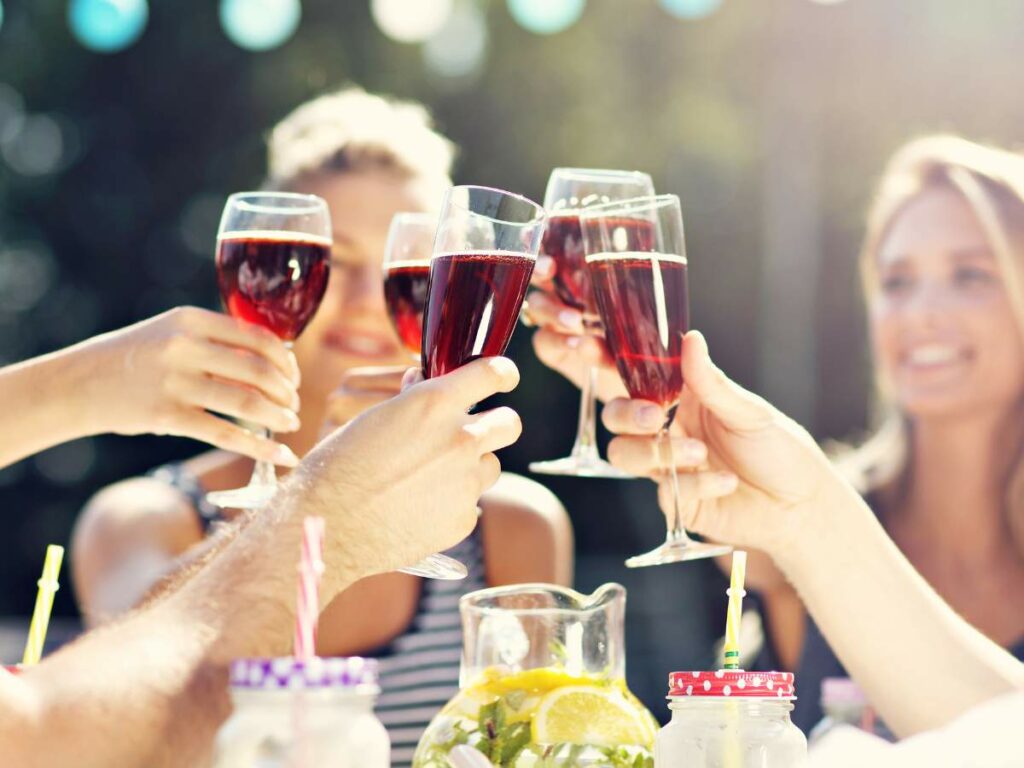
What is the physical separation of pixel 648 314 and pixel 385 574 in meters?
1.42

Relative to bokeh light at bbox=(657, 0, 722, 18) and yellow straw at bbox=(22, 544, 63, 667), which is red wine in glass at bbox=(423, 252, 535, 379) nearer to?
yellow straw at bbox=(22, 544, 63, 667)

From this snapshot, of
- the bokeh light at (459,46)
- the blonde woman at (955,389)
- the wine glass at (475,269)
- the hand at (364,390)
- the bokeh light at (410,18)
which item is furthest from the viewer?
the bokeh light at (459,46)

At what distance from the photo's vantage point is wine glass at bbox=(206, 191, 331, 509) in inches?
76.7

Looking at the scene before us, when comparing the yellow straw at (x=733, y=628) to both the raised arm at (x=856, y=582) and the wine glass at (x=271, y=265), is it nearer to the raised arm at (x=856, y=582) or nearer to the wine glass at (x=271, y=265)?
the raised arm at (x=856, y=582)

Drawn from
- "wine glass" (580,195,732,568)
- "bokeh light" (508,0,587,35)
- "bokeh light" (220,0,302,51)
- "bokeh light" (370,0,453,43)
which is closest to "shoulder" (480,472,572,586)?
"wine glass" (580,195,732,568)

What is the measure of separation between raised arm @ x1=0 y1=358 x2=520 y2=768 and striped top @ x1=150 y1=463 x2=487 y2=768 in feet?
4.77

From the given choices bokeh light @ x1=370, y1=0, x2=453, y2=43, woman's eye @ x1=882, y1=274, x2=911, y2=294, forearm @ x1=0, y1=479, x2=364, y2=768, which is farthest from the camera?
bokeh light @ x1=370, y1=0, x2=453, y2=43

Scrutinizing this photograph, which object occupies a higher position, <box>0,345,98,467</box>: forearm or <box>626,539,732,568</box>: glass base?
<box>0,345,98,467</box>: forearm

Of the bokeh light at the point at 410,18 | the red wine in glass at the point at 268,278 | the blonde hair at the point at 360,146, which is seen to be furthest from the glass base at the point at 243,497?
the bokeh light at the point at 410,18

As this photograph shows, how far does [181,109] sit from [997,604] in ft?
29.5

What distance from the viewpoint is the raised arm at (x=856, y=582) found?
1.94 meters

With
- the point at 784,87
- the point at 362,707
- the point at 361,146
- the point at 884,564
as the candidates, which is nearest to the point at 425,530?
the point at 362,707

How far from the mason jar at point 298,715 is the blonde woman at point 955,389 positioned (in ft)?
7.60

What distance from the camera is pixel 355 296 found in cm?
300
